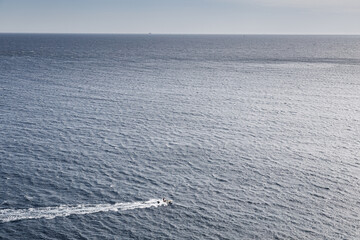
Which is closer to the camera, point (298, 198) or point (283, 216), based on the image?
point (283, 216)

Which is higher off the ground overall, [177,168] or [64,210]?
[177,168]

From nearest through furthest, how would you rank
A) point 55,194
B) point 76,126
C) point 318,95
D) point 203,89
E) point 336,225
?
point 336,225
point 55,194
point 76,126
point 318,95
point 203,89

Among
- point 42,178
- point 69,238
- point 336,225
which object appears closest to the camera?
point 69,238

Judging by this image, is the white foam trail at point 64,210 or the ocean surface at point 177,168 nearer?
the ocean surface at point 177,168

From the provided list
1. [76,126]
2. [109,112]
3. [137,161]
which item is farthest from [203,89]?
[137,161]

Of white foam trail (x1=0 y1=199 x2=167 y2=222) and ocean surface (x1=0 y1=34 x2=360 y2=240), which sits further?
white foam trail (x1=0 y1=199 x2=167 y2=222)

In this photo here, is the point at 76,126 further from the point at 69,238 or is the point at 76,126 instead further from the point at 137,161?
the point at 69,238

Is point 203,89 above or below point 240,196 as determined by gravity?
above

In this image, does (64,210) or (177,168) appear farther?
A: (177,168)
